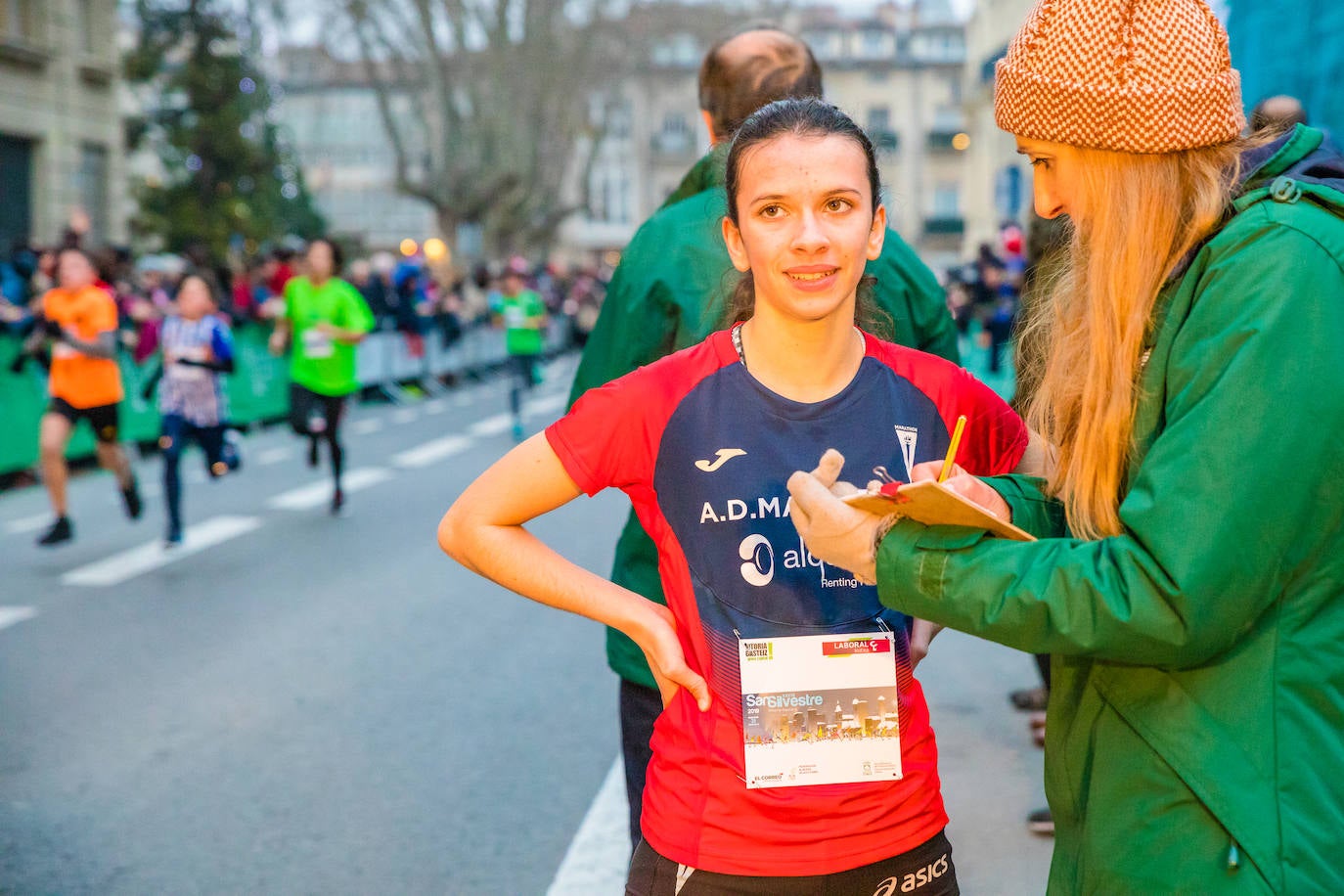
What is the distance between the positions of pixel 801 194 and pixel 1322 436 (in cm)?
88

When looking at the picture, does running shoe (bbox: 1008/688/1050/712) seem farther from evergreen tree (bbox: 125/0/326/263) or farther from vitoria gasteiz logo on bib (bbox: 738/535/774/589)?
evergreen tree (bbox: 125/0/326/263)

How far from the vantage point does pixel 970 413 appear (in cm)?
232

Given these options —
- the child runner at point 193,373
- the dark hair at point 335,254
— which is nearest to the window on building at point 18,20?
the dark hair at point 335,254

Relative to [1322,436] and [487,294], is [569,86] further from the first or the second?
[1322,436]

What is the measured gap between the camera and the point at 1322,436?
1.52m

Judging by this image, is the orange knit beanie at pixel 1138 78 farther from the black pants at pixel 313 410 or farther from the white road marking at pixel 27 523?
the black pants at pixel 313 410

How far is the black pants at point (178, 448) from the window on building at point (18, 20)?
53.9 feet

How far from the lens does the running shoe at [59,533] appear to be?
9.23m

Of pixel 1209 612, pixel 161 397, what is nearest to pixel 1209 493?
pixel 1209 612

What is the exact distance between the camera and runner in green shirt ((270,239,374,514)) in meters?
11.1

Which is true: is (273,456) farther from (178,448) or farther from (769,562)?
(769,562)

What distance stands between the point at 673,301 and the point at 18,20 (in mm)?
24514

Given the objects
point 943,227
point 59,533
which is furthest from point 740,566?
point 943,227

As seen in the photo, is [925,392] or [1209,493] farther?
[925,392]
